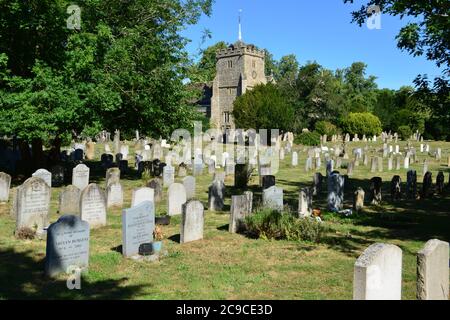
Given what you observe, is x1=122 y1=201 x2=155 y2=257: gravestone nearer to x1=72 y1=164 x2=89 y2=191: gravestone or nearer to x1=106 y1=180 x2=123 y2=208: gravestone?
x1=106 y1=180 x2=123 y2=208: gravestone

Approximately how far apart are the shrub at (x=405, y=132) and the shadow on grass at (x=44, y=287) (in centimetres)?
6816

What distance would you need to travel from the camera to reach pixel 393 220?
13.9 metres

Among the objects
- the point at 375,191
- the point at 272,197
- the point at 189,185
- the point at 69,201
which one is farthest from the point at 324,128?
the point at 69,201

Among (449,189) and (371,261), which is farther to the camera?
(449,189)

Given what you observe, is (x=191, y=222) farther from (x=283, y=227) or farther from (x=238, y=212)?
(x=283, y=227)

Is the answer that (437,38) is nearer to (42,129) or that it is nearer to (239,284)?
(239,284)

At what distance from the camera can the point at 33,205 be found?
11.0 m

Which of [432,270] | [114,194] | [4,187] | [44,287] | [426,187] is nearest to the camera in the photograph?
[432,270]

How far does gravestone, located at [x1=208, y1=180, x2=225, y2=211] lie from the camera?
15.0 metres

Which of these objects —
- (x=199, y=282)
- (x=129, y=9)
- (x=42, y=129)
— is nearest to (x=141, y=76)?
(x=129, y=9)

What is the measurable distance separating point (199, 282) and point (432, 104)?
8385mm

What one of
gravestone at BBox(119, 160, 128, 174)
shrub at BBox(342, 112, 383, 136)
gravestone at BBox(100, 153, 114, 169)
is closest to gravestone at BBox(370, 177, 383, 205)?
gravestone at BBox(119, 160, 128, 174)

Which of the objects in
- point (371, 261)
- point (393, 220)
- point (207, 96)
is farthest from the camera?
point (207, 96)

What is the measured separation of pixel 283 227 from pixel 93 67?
10.2 m
